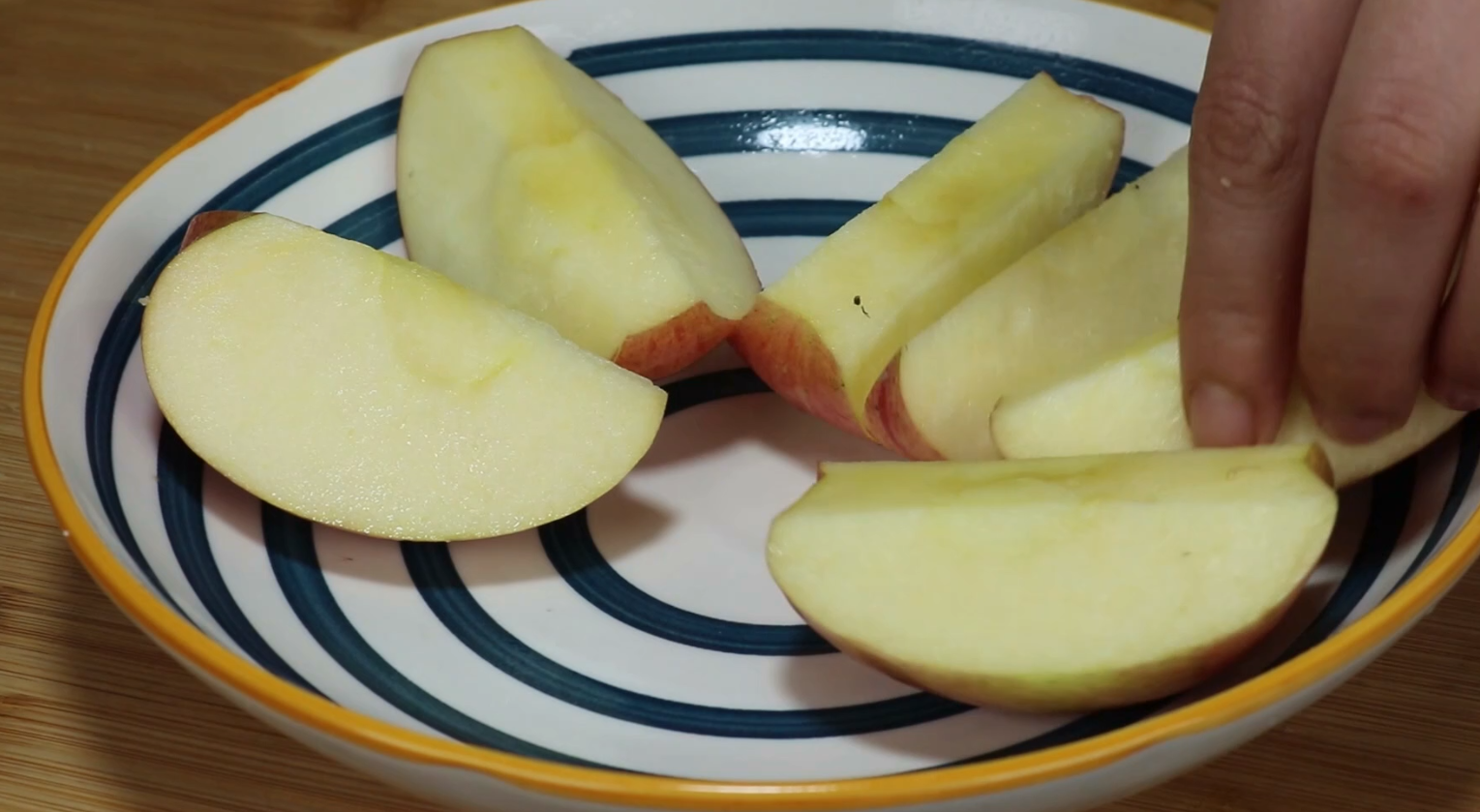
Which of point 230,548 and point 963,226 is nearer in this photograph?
point 230,548

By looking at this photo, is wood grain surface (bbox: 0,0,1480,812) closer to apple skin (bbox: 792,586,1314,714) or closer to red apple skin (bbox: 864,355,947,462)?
apple skin (bbox: 792,586,1314,714)

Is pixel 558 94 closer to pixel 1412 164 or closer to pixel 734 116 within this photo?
pixel 734 116

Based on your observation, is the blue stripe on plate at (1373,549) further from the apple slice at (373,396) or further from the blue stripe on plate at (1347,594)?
the apple slice at (373,396)

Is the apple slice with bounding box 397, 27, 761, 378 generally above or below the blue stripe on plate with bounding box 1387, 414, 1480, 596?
above

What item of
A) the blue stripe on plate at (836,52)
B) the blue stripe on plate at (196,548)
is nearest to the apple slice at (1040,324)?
the blue stripe on plate at (836,52)

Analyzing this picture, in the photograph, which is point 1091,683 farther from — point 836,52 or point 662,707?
point 836,52

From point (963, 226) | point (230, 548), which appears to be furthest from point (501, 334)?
point (963, 226)

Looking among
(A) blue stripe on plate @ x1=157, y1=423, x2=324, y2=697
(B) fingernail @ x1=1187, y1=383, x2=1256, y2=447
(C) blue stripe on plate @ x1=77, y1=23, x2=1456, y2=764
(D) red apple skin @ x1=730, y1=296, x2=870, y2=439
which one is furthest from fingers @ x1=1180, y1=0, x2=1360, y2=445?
(A) blue stripe on plate @ x1=157, y1=423, x2=324, y2=697
